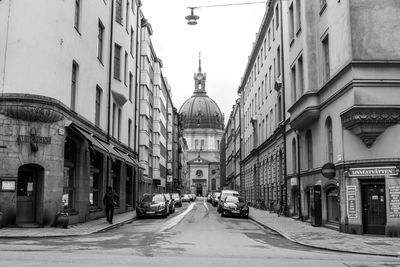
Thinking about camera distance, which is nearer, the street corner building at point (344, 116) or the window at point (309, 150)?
the street corner building at point (344, 116)

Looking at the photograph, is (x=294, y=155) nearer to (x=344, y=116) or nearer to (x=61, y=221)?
(x=344, y=116)

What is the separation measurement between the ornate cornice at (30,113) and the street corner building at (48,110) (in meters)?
0.04

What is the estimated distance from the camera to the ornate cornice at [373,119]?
1825 cm

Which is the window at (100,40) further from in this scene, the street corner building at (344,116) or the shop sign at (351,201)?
the shop sign at (351,201)

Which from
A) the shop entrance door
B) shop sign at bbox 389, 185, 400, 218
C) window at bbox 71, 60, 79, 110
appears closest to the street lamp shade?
window at bbox 71, 60, 79, 110

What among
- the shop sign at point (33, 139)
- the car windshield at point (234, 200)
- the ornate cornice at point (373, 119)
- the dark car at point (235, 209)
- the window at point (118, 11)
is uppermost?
the window at point (118, 11)

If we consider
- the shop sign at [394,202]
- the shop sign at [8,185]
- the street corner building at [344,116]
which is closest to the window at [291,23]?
the street corner building at [344,116]

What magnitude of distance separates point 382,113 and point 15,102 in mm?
14137

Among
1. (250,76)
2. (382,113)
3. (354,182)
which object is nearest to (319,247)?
(354,182)

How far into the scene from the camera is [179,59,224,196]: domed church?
15175 cm

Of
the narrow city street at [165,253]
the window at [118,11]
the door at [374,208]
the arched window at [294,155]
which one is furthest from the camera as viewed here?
the window at [118,11]

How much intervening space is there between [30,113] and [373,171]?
1345 centimetres

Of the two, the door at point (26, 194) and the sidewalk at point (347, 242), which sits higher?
the door at point (26, 194)

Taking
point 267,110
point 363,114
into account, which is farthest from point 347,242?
point 267,110
